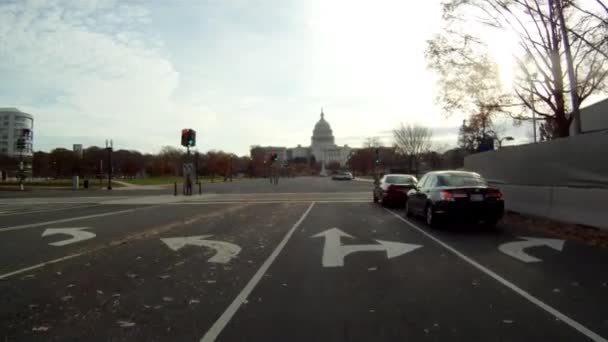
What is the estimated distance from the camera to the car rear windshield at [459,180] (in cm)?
1145

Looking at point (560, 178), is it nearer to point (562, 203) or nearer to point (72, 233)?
point (562, 203)

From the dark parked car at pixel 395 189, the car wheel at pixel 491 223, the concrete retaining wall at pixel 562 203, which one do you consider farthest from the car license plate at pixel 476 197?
the dark parked car at pixel 395 189

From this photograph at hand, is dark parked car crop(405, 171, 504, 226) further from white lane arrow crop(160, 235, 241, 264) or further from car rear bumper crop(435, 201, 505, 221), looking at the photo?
white lane arrow crop(160, 235, 241, 264)

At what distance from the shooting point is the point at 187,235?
1039 centimetres

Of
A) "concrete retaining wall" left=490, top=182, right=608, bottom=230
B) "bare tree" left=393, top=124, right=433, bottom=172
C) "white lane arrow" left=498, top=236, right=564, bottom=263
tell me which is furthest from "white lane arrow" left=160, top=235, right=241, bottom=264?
"bare tree" left=393, top=124, right=433, bottom=172

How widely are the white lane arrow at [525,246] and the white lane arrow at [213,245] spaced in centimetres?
530

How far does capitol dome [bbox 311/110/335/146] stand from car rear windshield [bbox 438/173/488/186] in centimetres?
16869

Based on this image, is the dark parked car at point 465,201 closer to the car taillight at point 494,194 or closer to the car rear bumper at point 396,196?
the car taillight at point 494,194

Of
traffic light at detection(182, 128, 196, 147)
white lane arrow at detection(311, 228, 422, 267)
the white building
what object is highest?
the white building

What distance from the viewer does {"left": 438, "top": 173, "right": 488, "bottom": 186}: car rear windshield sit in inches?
451

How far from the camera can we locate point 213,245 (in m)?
8.87

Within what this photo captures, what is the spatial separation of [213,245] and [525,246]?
21.7 feet

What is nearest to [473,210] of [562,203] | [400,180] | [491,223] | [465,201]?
[465,201]

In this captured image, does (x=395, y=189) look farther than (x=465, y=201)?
Yes
